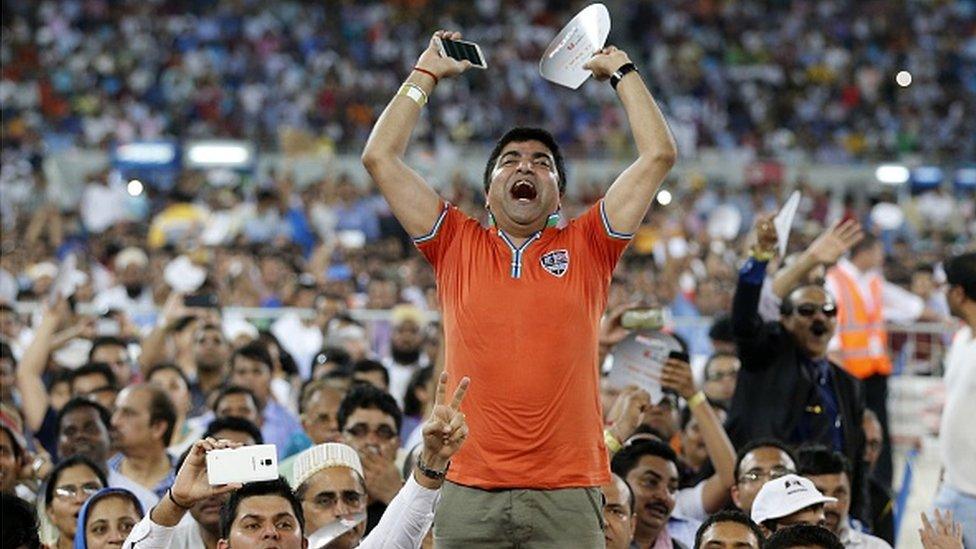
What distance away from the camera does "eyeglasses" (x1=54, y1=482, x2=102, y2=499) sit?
22.5 feet

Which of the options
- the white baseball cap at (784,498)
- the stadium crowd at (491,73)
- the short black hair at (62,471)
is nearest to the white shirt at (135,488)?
the short black hair at (62,471)

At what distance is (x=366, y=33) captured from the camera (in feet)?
95.2

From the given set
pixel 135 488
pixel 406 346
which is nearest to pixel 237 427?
pixel 135 488

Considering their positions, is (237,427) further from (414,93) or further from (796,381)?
(414,93)

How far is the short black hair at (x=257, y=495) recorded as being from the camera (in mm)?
5734

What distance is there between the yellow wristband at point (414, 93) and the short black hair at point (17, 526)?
6.01 ft

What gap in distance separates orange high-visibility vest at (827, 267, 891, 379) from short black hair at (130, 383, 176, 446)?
501 cm

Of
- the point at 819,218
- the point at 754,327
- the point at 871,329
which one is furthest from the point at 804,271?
the point at 819,218

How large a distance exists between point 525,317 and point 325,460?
1586 mm

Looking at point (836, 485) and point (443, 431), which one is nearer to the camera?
point (443, 431)

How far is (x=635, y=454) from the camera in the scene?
23.5 feet

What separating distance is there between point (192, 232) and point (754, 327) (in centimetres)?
1060

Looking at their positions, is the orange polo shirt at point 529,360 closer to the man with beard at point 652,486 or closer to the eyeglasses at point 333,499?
the eyeglasses at point 333,499

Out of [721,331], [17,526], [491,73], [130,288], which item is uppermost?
[491,73]
